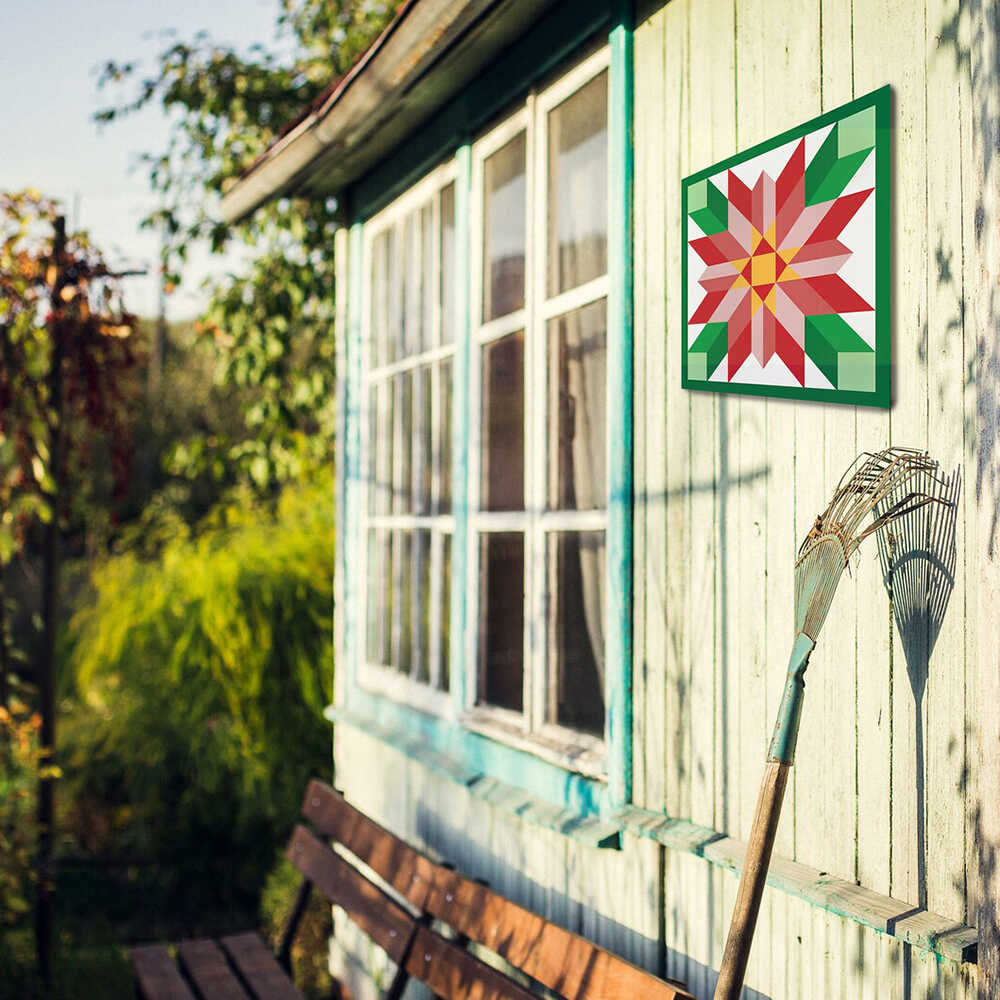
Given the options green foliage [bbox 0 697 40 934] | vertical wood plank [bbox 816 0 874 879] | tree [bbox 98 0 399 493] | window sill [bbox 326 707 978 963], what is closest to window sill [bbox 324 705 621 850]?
window sill [bbox 326 707 978 963]

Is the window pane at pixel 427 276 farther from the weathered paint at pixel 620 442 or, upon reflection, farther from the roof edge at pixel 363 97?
Answer: the weathered paint at pixel 620 442

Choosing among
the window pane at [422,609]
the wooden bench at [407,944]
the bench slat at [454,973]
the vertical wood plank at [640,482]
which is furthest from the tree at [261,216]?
the vertical wood plank at [640,482]

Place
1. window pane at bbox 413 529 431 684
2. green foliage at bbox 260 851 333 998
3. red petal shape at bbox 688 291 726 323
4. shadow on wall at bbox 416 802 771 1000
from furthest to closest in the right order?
1. green foliage at bbox 260 851 333 998
2. window pane at bbox 413 529 431 684
3. shadow on wall at bbox 416 802 771 1000
4. red petal shape at bbox 688 291 726 323

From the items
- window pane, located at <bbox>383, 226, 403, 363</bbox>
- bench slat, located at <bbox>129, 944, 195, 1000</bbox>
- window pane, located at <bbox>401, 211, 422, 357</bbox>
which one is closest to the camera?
bench slat, located at <bbox>129, 944, 195, 1000</bbox>

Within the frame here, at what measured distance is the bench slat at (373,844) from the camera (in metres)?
3.61

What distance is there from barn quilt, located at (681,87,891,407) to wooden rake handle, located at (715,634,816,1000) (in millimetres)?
560

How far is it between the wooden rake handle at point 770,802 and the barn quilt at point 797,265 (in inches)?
22.1

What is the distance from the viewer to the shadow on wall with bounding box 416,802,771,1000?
2707 millimetres

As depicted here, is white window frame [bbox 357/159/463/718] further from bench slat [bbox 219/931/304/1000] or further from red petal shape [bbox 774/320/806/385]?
red petal shape [bbox 774/320/806/385]

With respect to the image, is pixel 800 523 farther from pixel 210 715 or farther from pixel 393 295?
pixel 210 715

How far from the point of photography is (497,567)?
12.2 feet

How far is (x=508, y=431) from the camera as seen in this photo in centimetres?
367

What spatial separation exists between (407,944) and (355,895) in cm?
51

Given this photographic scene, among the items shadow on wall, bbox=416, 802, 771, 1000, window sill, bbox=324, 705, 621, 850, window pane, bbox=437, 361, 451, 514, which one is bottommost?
shadow on wall, bbox=416, 802, 771, 1000
